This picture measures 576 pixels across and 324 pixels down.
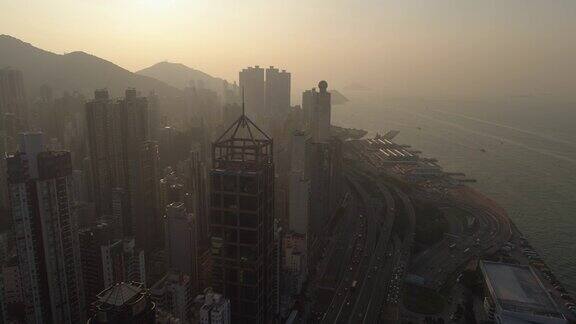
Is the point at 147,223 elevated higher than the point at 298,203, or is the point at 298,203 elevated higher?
the point at 298,203

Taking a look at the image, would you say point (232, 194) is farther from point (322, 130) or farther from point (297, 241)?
point (322, 130)

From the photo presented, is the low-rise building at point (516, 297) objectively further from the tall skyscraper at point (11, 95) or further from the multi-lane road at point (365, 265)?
the tall skyscraper at point (11, 95)

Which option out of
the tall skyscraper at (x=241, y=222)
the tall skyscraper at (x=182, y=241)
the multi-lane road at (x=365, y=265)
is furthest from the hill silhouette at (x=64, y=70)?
the tall skyscraper at (x=241, y=222)

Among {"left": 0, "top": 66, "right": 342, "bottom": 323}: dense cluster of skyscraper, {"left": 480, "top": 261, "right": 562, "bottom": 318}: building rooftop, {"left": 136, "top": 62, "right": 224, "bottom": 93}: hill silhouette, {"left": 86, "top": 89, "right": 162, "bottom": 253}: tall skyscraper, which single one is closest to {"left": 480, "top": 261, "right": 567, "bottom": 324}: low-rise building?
{"left": 480, "top": 261, "right": 562, "bottom": 318}: building rooftop

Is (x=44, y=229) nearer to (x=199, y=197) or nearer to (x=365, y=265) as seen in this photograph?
(x=199, y=197)

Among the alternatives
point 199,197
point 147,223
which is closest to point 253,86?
point 147,223

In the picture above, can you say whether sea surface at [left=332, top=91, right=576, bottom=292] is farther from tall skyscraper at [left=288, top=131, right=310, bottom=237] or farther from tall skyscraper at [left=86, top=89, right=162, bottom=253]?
tall skyscraper at [left=86, top=89, right=162, bottom=253]
